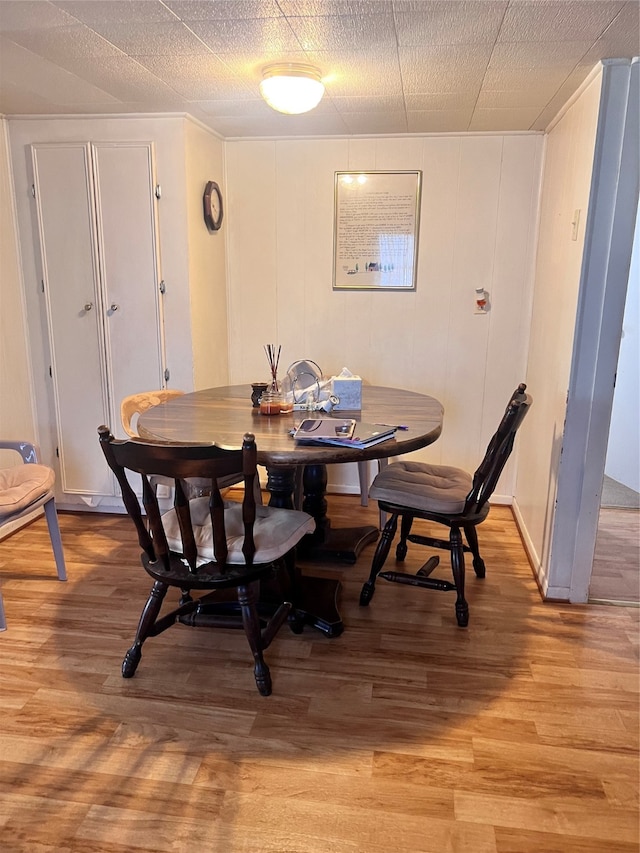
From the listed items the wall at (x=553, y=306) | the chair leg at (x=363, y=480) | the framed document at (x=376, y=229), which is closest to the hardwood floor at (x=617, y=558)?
the wall at (x=553, y=306)

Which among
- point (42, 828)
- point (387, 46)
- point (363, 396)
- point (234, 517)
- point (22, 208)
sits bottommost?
point (42, 828)

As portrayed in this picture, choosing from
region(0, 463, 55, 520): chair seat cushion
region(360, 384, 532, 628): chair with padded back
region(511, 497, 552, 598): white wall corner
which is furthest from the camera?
region(511, 497, 552, 598): white wall corner

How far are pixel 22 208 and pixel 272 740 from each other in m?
2.71

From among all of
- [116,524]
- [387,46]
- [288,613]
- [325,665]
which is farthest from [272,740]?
[387,46]

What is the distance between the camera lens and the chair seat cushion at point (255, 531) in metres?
1.87

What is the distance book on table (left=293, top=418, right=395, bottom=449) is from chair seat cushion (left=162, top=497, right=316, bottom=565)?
11.2 inches

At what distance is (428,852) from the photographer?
4.62ft

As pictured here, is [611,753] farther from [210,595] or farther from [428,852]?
[210,595]

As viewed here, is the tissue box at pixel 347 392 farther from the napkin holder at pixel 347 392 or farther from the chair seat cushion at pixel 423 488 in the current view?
the chair seat cushion at pixel 423 488

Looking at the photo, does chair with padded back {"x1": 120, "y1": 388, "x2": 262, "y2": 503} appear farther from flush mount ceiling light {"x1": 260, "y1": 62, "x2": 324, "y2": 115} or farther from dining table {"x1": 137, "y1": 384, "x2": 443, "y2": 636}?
flush mount ceiling light {"x1": 260, "y1": 62, "x2": 324, "y2": 115}

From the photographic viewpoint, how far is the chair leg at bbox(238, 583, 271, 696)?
6.25ft

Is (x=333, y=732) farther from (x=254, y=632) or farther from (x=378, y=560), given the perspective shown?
(x=378, y=560)

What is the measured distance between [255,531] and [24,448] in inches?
50.1

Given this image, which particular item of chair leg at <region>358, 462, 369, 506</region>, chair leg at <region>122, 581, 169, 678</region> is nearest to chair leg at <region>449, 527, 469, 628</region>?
chair leg at <region>122, 581, 169, 678</region>
